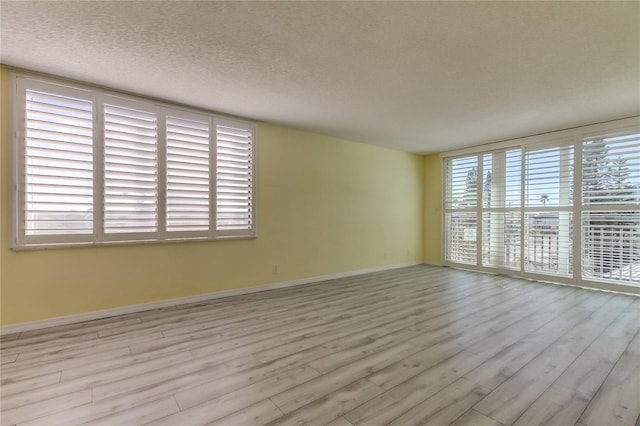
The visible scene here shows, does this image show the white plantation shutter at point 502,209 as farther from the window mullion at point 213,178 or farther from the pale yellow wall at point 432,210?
the window mullion at point 213,178

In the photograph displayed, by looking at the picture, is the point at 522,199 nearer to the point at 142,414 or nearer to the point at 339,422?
the point at 339,422

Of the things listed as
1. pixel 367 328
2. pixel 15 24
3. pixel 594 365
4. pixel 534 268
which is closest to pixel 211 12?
pixel 15 24

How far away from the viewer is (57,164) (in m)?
2.95

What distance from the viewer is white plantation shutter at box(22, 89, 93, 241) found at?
2846 millimetres

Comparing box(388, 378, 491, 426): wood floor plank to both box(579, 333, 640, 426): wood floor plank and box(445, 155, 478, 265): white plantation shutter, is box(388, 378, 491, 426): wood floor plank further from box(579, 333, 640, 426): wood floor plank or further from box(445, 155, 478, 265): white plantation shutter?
box(445, 155, 478, 265): white plantation shutter

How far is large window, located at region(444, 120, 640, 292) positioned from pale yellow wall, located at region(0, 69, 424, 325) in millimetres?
1154

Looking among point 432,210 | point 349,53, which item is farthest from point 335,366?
point 432,210

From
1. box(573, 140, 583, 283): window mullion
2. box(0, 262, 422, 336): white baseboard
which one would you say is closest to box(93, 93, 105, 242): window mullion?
box(0, 262, 422, 336): white baseboard

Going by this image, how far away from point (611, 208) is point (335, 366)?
4742 millimetres

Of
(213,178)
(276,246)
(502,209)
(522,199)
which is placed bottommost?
(276,246)

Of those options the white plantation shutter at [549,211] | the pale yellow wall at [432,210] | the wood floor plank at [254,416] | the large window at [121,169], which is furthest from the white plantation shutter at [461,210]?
the wood floor plank at [254,416]

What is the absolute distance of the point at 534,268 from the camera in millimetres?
5008

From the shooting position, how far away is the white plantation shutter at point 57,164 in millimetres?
2846

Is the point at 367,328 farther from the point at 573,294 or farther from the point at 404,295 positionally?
the point at 573,294
